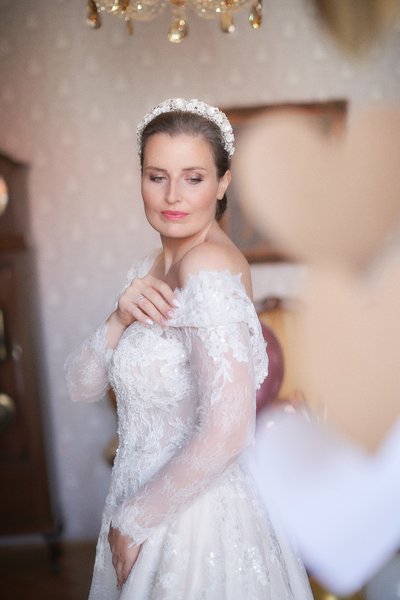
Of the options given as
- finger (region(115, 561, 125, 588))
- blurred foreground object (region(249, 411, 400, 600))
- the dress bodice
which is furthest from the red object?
finger (region(115, 561, 125, 588))

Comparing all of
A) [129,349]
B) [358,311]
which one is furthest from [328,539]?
[129,349]

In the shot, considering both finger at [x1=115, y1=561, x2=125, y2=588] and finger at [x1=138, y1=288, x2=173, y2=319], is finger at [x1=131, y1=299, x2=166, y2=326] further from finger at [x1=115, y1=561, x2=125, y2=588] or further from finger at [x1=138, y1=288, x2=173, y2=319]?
finger at [x1=115, y1=561, x2=125, y2=588]

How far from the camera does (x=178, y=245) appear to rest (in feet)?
5.39

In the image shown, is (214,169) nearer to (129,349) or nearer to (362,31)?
(129,349)

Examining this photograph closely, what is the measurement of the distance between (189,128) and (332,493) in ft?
8.57

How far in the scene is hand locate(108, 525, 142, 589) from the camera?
150cm

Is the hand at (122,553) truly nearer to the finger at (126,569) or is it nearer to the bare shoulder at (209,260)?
the finger at (126,569)

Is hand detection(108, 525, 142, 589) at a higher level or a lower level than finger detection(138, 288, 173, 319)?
lower

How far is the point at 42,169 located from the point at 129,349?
8.54ft

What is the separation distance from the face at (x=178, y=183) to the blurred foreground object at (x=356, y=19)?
2.60 m

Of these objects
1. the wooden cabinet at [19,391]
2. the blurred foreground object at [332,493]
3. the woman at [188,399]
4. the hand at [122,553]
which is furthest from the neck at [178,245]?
the wooden cabinet at [19,391]

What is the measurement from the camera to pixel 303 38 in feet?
12.3

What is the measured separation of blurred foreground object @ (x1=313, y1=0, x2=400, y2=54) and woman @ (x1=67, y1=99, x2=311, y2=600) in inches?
99.0

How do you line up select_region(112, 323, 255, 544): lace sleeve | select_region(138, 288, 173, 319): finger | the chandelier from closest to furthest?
1. select_region(112, 323, 255, 544): lace sleeve
2. select_region(138, 288, 173, 319): finger
3. the chandelier
